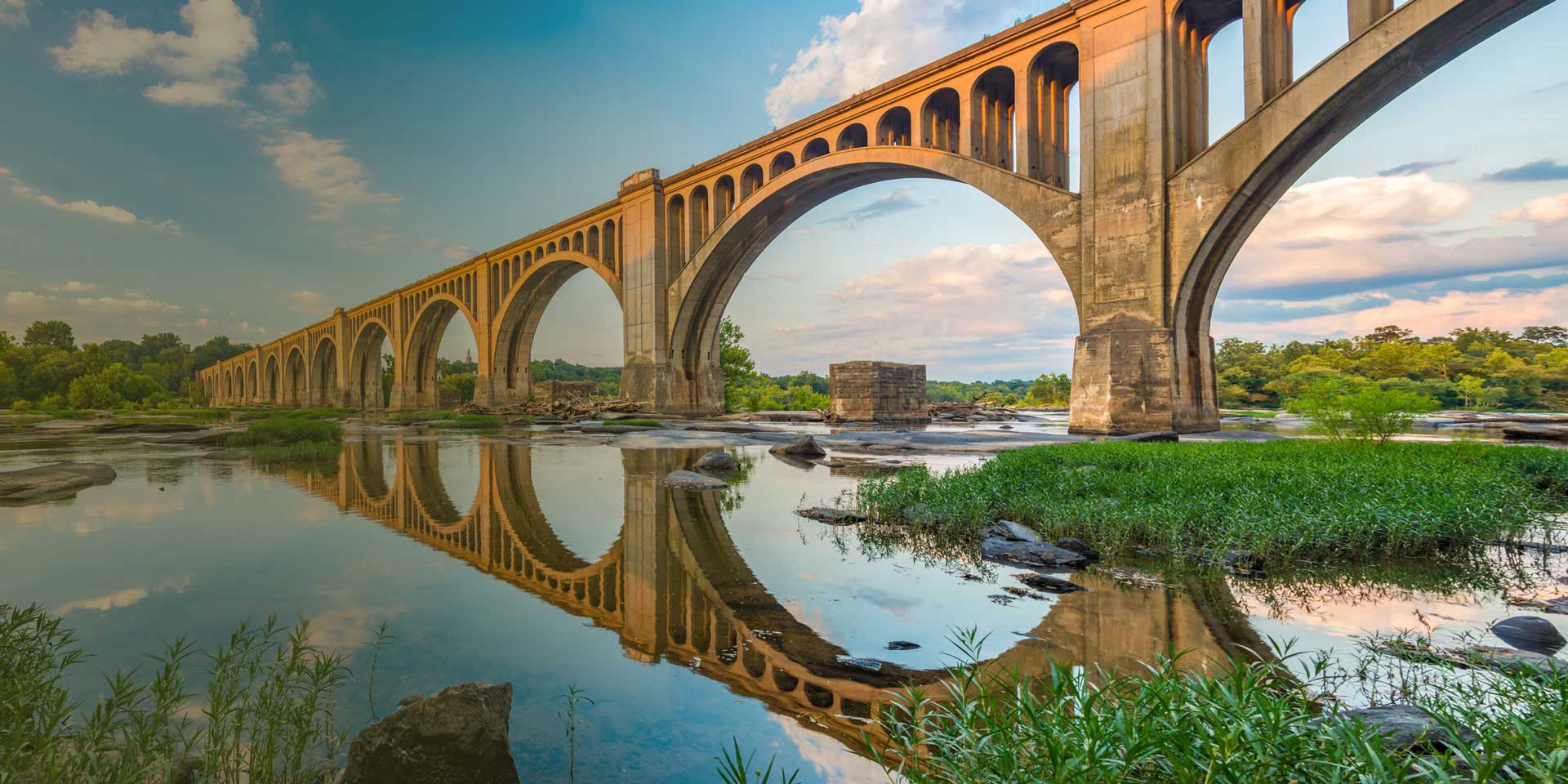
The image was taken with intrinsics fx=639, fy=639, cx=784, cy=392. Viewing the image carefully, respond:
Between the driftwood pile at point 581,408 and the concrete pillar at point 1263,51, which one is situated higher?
the concrete pillar at point 1263,51

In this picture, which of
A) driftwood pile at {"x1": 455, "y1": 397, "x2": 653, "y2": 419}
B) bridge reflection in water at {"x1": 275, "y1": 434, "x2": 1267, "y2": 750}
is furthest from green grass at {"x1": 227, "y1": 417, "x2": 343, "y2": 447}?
driftwood pile at {"x1": 455, "y1": 397, "x2": 653, "y2": 419}

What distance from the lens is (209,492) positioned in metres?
7.78

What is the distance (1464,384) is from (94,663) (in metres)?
42.8

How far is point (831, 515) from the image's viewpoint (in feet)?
20.9

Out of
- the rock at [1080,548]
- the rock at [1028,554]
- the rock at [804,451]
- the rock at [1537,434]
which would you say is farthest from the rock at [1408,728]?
the rock at [1537,434]

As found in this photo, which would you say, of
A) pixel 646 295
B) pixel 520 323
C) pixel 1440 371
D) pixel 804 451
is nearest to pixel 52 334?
pixel 520 323

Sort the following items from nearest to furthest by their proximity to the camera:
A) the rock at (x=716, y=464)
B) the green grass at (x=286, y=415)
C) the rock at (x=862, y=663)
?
1. the rock at (x=862, y=663)
2. the rock at (x=716, y=464)
3. the green grass at (x=286, y=415)

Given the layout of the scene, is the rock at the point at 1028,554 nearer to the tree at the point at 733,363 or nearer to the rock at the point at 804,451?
the rock at the point at 804,451

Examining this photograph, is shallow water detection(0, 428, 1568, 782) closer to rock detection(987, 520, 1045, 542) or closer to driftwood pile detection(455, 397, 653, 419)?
rock detection(987, 520, 1045, 542)

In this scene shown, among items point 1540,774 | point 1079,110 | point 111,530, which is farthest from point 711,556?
point 1079,110

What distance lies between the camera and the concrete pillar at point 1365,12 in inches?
497

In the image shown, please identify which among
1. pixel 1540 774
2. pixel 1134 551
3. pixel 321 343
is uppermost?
pixel 321 343

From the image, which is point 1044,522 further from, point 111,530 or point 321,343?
point 321,343

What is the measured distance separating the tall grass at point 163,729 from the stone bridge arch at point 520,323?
3874cm
